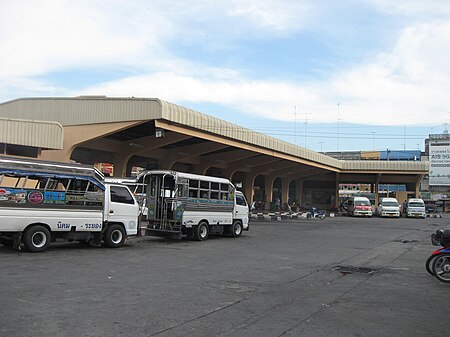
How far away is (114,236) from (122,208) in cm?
96

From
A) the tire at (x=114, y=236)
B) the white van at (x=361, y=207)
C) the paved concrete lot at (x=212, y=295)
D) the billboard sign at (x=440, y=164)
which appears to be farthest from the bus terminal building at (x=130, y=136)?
the billboard sign at (x=440, y=164)

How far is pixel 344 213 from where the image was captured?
5422 cm

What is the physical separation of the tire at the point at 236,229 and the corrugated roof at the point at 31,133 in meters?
11.1

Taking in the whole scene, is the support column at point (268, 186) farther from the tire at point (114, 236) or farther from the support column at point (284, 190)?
the tire at point (114, 236)

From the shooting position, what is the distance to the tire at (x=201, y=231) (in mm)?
18109

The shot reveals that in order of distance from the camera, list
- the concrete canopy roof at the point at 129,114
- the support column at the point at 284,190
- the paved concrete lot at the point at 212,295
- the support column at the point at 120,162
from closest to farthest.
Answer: the paved concrete lot at the point at 212,295 → the concrete canopy roof at the point at 129,114 → the support column at the point at 120,162 → the support column at the point at 284,190

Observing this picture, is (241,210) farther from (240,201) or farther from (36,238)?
(36,238)

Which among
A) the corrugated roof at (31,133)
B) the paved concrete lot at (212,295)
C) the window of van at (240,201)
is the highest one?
the corrugated roof at (31,133)

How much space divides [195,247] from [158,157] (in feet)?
73.6

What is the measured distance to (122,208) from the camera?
15227 mm

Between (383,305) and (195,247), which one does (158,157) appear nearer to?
(195,247)

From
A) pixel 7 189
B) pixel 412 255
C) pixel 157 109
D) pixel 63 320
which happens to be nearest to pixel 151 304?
pixel 63 320

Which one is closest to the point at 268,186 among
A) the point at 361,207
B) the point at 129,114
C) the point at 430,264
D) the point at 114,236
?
the point at 361,207

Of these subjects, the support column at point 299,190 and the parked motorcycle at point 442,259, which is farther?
the support column at point 299,190
